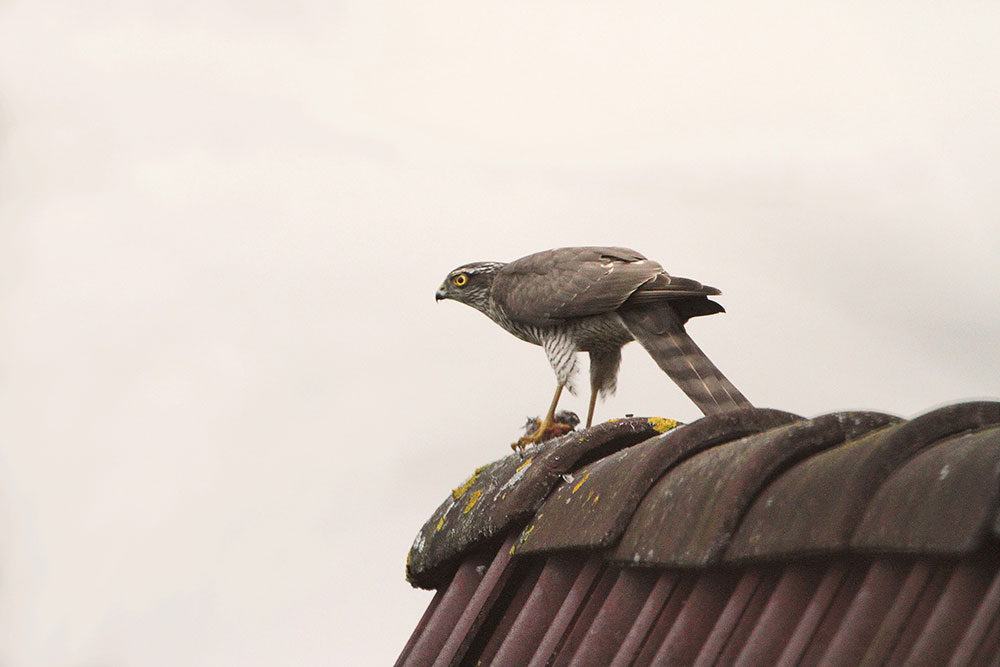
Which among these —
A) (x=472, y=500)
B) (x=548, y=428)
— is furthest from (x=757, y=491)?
(x=548, y=428)

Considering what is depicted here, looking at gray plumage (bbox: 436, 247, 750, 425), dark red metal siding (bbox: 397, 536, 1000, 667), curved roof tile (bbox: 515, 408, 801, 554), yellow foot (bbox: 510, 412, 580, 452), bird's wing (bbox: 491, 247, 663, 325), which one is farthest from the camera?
bird's wing (bbox: 491, 247, 663, 325)

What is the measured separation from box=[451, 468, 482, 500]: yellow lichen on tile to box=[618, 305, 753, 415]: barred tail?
99 centimetres

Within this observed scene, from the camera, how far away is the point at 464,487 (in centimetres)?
360

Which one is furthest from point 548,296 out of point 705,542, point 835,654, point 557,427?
point 835,654

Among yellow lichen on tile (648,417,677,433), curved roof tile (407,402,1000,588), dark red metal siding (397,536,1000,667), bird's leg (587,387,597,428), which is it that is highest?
bird's leg (587,387,597,428)

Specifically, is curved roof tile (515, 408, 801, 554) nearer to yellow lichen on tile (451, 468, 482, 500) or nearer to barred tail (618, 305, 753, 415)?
yellow lichen on tile (451, 468, 482, 500)

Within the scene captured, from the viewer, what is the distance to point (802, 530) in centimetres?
188

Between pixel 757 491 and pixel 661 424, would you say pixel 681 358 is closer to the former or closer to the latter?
pixel 661 424

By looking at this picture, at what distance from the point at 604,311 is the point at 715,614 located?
343 cm

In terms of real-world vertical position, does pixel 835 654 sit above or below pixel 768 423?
below

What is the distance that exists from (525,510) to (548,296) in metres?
2.87

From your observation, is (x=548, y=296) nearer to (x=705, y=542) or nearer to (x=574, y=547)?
(x=574, y=547)

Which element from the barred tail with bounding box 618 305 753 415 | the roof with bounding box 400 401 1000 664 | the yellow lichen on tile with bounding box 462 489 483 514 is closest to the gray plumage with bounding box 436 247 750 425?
the barred tail with bounding box 618 305 753 415

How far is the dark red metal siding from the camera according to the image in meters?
1.56
